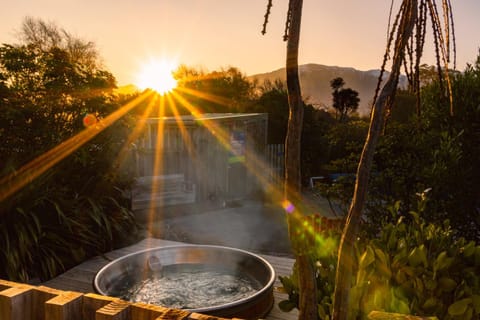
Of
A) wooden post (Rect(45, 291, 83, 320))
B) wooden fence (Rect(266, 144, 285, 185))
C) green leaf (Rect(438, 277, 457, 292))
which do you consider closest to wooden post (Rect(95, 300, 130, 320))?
wooden post (Rect(45, 291, 83, 320))

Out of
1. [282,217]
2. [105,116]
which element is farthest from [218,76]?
[105,116]

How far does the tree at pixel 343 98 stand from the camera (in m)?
26.6

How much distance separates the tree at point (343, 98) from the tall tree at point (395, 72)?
25.4 m

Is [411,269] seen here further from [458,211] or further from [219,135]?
[219,135]

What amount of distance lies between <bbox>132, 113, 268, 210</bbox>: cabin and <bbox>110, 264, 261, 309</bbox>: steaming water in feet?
20.2

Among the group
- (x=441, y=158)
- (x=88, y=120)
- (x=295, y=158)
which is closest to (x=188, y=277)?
(x=88, y=120)

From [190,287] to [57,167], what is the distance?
2.94m

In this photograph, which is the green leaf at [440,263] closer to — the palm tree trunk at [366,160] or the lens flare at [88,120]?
the palm tree trunk at [366,160]

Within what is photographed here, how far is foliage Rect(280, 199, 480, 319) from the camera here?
74.9 inches

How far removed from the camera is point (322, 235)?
104 inches

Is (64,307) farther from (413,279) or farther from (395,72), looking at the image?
(413,279)

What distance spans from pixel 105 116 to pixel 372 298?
6489 millimetres

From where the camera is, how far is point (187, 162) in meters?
12.5

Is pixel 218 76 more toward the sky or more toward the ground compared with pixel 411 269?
more toward the sky
